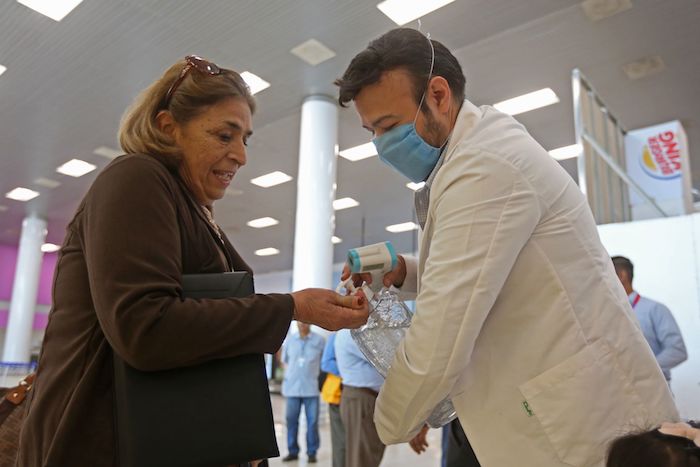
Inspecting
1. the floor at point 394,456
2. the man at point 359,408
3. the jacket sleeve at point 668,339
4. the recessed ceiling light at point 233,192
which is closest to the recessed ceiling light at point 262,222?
the recessed ceiling light at point 233,192

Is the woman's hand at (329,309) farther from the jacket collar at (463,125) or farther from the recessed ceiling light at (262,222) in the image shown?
the recessed ceiling light at (262,222)

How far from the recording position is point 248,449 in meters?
0.91

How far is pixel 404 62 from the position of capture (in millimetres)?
1227

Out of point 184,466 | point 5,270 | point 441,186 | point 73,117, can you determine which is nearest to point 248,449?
point 184,466

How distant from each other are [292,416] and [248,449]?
211 inches

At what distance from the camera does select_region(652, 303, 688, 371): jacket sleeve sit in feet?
11.5

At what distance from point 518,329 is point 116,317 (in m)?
0.68

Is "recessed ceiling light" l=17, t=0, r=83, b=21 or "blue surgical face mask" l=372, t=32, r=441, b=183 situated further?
"recessed ceiling light" l=17, t=0, r=83, b=21

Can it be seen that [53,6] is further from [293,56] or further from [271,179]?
[271,179]

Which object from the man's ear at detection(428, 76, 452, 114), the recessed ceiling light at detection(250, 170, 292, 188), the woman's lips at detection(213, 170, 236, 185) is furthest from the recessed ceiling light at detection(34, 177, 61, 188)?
the man's ear at detection(428, 76, 452, 114)

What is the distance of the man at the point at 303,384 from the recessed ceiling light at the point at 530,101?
3624 mm

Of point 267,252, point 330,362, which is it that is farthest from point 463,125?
point 267,252

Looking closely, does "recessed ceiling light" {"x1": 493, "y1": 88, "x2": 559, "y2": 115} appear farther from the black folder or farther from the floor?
the black folder

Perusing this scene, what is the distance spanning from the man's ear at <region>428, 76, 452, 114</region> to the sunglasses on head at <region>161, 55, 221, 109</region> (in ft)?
1.50
